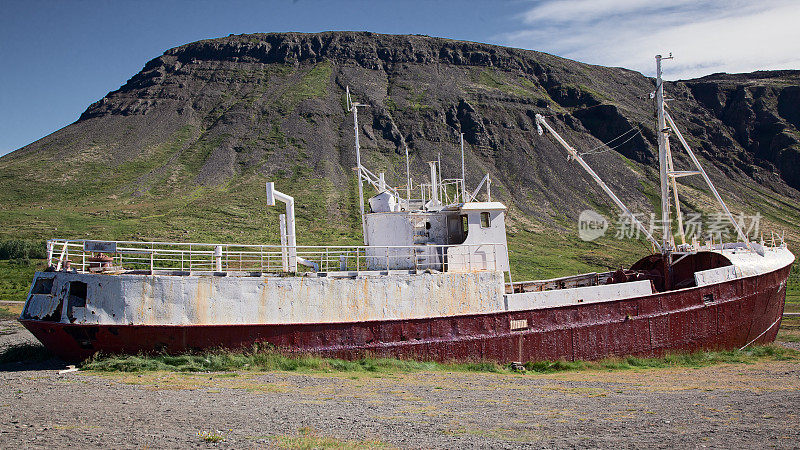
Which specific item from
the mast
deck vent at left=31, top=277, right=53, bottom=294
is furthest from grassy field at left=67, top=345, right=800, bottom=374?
the mast

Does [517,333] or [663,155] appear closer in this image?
[517,333]

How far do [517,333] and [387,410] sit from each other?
7893mm

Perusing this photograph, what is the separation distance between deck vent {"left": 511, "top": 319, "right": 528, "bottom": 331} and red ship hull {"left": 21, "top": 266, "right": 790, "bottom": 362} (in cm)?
3

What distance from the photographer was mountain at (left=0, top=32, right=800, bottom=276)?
6147 centimetres

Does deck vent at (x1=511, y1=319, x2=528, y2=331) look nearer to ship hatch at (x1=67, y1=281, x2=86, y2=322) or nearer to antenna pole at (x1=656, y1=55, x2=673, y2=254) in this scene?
antenna pole at (x1=656, y1=55, x2=673, y2=254)

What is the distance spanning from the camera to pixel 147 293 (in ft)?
48.2

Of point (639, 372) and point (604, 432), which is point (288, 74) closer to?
point (639, 372)

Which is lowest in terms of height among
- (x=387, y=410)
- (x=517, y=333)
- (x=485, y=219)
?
(x=387, y=410)

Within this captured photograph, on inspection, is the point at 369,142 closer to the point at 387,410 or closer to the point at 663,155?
the point at 663,155

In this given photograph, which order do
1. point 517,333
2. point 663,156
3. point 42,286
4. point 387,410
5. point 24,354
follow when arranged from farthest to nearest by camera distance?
point 663,156
point 517,333
point 24,354
point 42,286
point 387,410

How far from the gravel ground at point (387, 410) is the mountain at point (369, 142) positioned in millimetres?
36302

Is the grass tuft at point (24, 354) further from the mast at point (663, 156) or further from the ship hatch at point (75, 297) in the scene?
the mast at point (663, 156)

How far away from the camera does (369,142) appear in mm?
83750

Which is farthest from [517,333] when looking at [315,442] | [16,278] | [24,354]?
[16,278]
